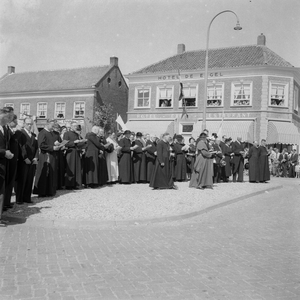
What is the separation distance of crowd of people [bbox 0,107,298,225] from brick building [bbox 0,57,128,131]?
76.1ft

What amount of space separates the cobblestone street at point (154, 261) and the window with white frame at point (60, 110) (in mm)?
34548

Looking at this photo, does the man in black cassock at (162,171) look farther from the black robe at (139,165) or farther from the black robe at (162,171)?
the black robe at (139,165)

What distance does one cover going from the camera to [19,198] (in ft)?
30.6

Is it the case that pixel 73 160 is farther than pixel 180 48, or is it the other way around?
pixel 180 48

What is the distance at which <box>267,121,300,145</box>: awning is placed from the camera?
32.0 meters

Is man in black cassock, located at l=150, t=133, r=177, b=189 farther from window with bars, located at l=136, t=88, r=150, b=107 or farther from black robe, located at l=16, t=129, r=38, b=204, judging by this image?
window with bars, located at l=136, t=88, r=150, b=107

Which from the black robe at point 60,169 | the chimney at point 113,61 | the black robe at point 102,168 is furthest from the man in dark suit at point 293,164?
the chimney at point 113,61

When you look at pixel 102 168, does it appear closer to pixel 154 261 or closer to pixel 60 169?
pixel 60 169

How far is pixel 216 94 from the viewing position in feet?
113

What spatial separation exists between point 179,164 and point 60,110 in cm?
2685

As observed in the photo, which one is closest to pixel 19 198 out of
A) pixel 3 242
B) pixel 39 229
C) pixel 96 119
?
pixel 39 229

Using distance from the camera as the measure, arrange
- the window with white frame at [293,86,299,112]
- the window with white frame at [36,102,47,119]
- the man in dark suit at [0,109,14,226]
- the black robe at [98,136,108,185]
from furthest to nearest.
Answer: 1. the window with white frame at [36,102,47,119]
2. the window with white frame at [293,86,299,112]
3. the black robe at [98,136,108,185]
4. the man in dark suit at [0,109,14,226]

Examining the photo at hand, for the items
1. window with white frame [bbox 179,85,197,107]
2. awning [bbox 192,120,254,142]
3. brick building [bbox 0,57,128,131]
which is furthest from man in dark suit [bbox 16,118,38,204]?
brick building [bbox 0,57,128,131]

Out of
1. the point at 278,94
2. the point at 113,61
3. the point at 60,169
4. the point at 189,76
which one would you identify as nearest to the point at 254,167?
the point at 60,169
